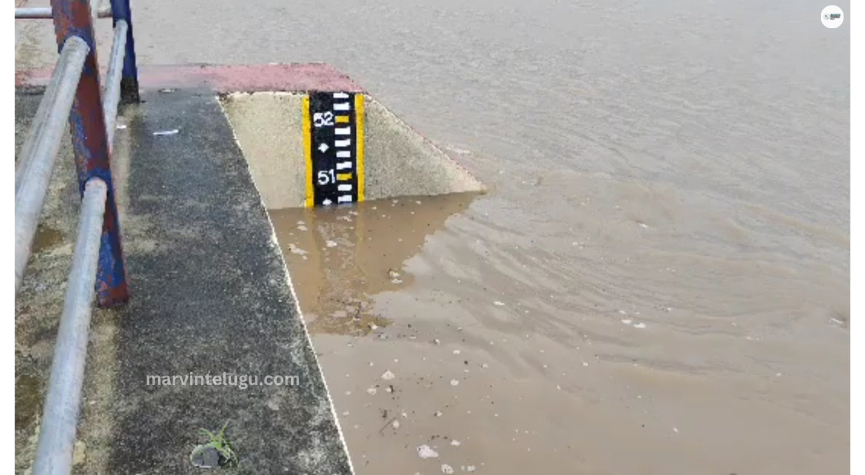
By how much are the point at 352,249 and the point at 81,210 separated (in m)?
4.04

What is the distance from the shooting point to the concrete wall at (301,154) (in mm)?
5902

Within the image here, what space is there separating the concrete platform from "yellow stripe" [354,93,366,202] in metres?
2.37

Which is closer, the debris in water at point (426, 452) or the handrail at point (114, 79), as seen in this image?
the handrail at point (114, 79)

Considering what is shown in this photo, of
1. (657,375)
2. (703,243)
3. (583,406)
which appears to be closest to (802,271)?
(703,243)

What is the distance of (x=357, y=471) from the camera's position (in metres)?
3.96

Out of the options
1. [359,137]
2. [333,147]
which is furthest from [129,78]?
[359,137]

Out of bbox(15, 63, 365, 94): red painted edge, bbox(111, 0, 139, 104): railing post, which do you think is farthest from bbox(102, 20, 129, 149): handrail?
bbox(15, 63, 365, 94): red painted edge

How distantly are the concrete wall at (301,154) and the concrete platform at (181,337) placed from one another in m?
2.12

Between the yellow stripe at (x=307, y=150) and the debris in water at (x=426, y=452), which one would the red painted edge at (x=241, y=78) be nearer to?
the yellow stripe at (x=307, y=150)

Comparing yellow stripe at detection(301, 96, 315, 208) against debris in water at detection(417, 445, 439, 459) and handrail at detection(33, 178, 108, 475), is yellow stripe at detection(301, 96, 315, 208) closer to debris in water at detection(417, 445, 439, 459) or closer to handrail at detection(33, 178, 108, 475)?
debris in water at detection(417, 445, 439, 459)

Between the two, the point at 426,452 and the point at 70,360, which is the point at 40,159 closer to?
the point at 70,360

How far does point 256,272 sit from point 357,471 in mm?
1401

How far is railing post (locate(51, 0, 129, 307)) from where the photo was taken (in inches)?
77.5

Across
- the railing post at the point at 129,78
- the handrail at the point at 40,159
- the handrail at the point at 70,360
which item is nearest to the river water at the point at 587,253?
the railing post at the point at 129,78
